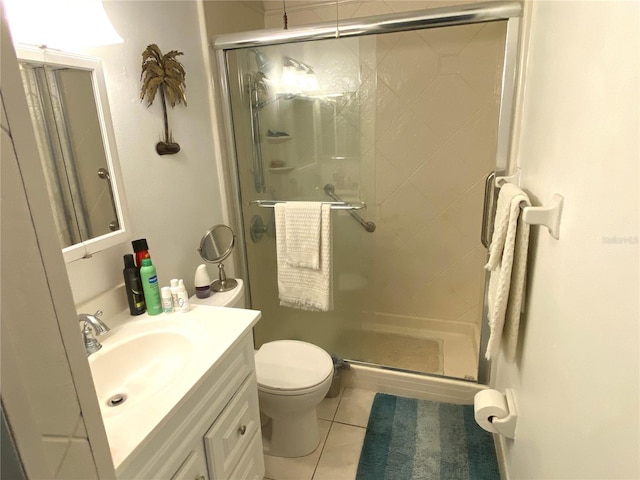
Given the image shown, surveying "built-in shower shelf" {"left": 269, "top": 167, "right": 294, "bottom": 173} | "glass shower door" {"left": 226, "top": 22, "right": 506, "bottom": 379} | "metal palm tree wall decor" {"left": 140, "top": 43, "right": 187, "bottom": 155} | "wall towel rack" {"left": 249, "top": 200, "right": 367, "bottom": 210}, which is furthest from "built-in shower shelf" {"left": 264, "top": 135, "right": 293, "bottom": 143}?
"metal palm tree wall decor" {"left": 140, "top": 43, "right": 187, "bottom": 155}

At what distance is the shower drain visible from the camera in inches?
41.8

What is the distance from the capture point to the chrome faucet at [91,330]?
3.62ft

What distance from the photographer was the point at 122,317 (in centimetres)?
137

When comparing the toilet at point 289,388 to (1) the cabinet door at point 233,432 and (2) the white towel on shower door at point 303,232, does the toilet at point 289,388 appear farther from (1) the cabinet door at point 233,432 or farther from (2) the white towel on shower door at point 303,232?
(2) the white towel on shower door at point 303,232

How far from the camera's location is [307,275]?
77.7 inches

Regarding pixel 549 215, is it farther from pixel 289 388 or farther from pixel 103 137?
pixel 103 137

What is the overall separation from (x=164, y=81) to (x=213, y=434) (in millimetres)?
1273

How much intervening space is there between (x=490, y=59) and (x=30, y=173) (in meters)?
2.39

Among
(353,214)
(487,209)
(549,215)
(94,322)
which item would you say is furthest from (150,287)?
(487,209)

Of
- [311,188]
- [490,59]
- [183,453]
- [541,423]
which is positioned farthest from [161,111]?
[490,59]

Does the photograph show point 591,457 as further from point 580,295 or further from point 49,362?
point 49,362

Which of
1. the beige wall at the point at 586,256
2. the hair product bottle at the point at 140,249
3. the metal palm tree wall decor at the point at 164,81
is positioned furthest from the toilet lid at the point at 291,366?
the metal palm tree wall decor at the point at 164,81

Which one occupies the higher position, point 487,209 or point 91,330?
point 487,209

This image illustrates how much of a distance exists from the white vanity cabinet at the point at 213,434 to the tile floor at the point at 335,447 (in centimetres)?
26
